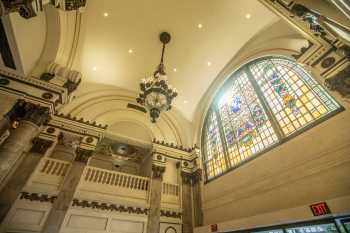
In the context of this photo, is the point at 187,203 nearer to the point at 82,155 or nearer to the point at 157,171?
the point at 157,171

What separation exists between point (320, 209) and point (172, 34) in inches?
318

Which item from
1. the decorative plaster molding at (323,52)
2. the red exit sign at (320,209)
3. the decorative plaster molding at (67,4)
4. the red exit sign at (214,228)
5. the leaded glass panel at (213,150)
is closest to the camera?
the decorative plaster molding at (323,52)

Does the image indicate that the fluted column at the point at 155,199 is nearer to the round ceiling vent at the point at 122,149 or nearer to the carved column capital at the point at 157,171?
the carved column capital at the point at 157,171

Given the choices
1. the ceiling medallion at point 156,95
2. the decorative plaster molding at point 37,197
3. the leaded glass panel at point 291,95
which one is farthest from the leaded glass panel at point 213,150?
the decorative plaster molding at point 37,197

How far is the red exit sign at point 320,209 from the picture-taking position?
3.64 metres

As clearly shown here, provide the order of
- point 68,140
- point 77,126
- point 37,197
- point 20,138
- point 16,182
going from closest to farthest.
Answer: point 20,138, point 16,182, point 37,197, point 77,126, point 68,140

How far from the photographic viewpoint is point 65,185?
21.0 ft

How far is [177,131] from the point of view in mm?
10500

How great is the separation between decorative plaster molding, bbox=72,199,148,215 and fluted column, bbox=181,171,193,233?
179 cm

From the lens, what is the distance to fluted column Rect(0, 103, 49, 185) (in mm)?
4902

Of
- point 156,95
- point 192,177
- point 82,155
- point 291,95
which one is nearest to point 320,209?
point 291,95

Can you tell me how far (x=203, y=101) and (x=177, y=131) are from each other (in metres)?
2.35

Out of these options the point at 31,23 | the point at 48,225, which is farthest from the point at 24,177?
the point at 31,23

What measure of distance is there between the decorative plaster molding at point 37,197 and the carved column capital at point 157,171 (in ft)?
12.9
